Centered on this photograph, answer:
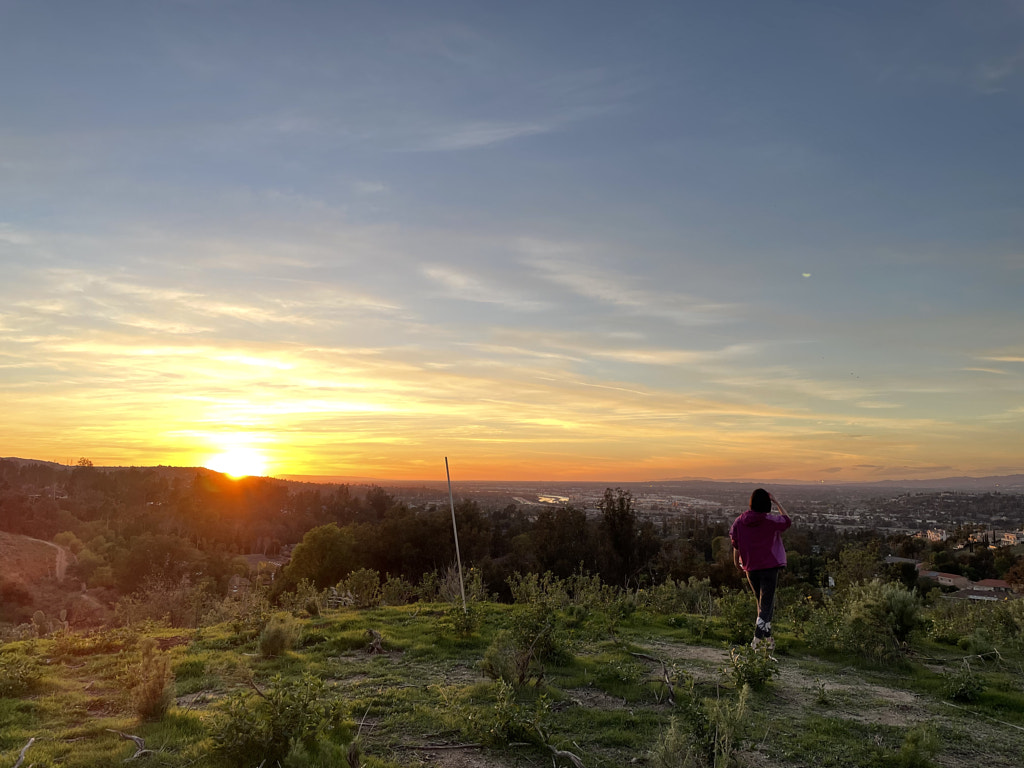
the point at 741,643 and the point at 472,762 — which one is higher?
the point at 472,762

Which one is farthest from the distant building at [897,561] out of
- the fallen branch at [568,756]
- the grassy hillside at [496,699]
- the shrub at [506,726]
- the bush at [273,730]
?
the bush at [273,730]

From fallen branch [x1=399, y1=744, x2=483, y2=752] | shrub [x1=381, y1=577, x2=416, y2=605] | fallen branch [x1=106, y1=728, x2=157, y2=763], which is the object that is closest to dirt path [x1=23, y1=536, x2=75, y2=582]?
shrub [x1=381, y1=577, x2=416, y2=605]

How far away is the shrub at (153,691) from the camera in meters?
5.23

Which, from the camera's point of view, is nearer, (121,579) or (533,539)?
(533,539)

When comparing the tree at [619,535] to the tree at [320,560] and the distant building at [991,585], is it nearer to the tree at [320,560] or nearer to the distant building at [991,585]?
the tree at [320,560]

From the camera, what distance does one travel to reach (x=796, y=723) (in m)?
5.29

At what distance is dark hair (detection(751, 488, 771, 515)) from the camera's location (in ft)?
24.2

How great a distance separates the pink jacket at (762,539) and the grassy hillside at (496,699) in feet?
4.30

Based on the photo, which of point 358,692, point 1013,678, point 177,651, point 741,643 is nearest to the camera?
point 358,692

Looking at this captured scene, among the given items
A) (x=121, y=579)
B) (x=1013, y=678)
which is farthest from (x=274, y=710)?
(x=121, y=579)

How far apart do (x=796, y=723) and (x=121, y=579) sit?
164ft

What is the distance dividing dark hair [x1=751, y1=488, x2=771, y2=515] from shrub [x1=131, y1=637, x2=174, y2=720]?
655cm

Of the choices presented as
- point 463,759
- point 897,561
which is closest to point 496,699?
point 463,759

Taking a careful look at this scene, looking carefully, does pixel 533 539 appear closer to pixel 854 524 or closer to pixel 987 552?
pixel 987 552
